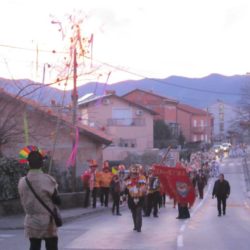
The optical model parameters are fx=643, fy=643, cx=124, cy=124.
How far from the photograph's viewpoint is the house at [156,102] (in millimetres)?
91062

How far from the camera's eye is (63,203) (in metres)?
25.1

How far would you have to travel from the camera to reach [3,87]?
26203 millimetres

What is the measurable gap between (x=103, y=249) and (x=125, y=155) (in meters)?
42.4

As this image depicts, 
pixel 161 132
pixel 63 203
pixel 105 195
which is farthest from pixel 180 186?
pixel 161 132

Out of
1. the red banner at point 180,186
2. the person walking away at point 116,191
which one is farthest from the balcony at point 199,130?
the red banner at point 180,186

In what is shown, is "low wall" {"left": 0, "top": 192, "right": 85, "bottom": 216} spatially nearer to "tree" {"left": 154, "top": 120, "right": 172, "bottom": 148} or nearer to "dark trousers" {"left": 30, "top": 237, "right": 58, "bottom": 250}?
"dark trousers" {"left": 30, "top": 237, "right": 58, "bottom": 250}

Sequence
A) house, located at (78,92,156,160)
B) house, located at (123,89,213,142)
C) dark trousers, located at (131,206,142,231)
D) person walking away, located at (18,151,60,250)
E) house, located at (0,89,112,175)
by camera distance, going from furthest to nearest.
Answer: house, located at (123,89,213,142)
house, located at (78,92,156,160)
house, located at (0,89,112,175)
dark trousers, located at (131,206,142,231)
person walking away, located at (18,151,60,250)

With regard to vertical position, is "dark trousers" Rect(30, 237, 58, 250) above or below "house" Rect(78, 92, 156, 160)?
below

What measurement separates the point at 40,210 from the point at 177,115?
326ft

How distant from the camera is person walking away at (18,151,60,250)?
24.9 feet

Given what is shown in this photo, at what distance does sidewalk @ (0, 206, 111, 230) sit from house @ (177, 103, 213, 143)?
274 ft

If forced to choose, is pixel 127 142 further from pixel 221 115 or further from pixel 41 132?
pixel 221 115

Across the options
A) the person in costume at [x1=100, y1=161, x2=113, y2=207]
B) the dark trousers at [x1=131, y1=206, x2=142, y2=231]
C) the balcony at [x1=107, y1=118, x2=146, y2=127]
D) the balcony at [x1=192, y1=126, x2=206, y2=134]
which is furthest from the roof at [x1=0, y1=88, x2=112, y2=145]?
the balcony at [x1=192, y1=126, x2=206, y2=134]

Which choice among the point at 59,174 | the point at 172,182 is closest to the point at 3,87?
the point at 59,174
